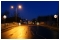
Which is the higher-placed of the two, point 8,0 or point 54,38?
point 8,0

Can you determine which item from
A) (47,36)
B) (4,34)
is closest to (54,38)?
(47,36)

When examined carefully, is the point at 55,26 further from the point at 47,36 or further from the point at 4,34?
the point at 4,34

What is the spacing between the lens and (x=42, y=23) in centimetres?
1533

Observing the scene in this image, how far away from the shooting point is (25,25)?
50.6ft

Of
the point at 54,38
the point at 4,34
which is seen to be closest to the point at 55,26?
the point at 54,38

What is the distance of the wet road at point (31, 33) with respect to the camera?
1527 cm

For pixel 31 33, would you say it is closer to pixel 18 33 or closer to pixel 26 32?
pixel 26 32

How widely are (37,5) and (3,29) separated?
103 centimetres

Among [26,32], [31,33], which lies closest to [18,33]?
[26,32]

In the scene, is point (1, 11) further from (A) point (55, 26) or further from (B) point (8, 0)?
(A) point (55, 26)

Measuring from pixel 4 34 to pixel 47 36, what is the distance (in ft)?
3.50

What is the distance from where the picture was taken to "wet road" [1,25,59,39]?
15.3 m

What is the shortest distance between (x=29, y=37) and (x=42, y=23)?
48cm

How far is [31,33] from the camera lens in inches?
603
